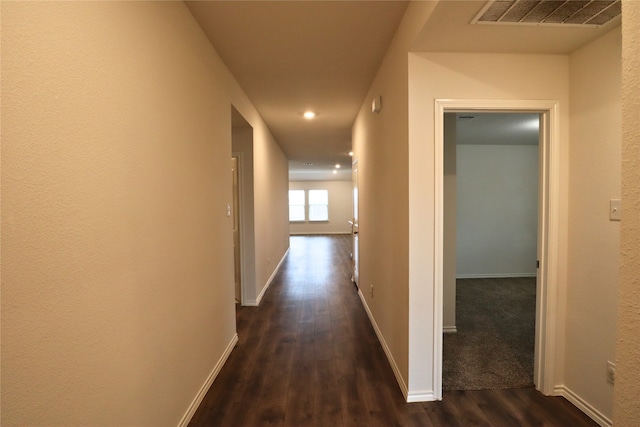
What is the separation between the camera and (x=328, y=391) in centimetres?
220

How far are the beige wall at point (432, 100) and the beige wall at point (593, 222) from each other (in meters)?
0.07

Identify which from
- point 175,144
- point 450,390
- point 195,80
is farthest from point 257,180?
point 450,390

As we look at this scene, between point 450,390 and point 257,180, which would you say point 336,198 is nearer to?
point 257,180

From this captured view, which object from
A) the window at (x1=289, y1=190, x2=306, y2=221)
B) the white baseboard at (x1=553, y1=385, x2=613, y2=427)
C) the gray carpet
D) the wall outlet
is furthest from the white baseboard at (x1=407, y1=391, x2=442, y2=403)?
the window at (x1=289, y1=190, x2=306, y2=221)

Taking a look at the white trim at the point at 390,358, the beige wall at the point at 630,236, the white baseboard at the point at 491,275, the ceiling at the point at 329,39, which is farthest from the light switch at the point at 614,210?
the white baseboard at the point at 491,275

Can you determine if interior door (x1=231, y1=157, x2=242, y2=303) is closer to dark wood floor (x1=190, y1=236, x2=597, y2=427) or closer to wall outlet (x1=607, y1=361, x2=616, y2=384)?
dark wood floor (x1=190, y1=236, x2=597, y2=427)

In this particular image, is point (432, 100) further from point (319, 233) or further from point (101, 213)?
point (319, 233)

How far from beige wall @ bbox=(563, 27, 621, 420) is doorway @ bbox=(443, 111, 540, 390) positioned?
0.56 meters

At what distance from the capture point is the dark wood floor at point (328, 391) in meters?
1.90

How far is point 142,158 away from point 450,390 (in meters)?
2.54

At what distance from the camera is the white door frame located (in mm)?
2006

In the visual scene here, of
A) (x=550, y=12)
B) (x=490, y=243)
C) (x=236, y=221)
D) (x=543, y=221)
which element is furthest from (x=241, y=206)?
(x=490, y=243)

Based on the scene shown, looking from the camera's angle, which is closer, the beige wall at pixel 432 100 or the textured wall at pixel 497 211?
the beige wall at pixel 432 100

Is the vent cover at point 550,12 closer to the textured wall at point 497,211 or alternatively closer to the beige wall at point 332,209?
the textured wall at point 497,211
